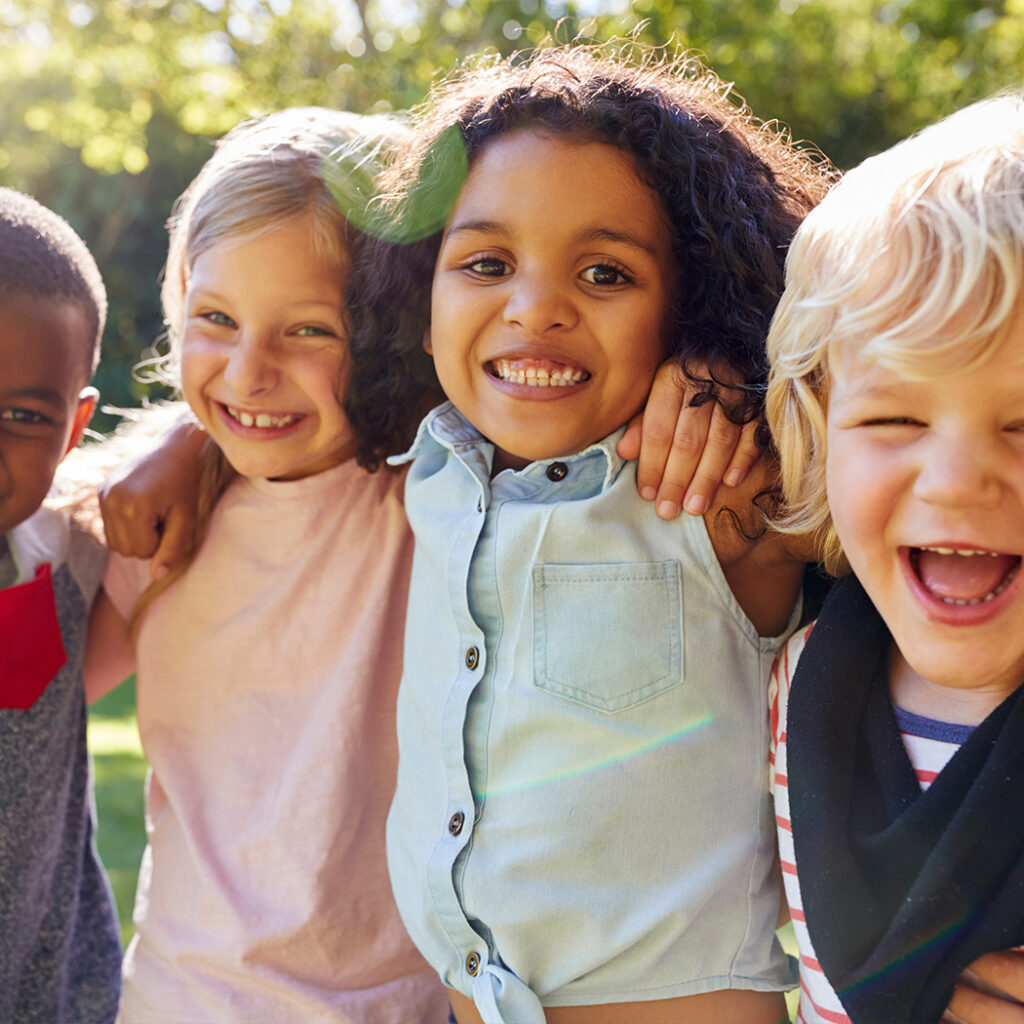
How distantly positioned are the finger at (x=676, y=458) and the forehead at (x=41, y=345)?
1.12 meters

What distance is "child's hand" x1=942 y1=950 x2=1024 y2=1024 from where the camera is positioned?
1369 millimetres

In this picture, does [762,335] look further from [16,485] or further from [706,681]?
[16,485]

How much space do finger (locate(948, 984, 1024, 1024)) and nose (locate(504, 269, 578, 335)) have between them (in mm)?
1093

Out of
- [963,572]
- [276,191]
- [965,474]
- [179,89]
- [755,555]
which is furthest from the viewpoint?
[179,89]

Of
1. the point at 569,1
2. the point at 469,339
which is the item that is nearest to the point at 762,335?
the point at 469,339

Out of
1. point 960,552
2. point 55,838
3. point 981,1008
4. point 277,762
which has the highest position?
point 960,552

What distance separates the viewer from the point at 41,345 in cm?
206

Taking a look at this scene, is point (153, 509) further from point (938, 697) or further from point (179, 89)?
point (179, 89)

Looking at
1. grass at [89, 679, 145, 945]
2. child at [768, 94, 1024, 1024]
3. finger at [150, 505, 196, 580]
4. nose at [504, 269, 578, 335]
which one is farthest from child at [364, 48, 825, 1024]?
grass at [89, 679, 145, 945]

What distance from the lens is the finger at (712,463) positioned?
1.72 m

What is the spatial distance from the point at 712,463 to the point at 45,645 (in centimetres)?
136

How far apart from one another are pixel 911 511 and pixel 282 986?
1446 mm

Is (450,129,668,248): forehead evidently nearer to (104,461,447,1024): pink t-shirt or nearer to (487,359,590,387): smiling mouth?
(487,359,590,387): smiling mouth

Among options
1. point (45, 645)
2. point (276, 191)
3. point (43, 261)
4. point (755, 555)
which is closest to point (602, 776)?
point (755, 555)
